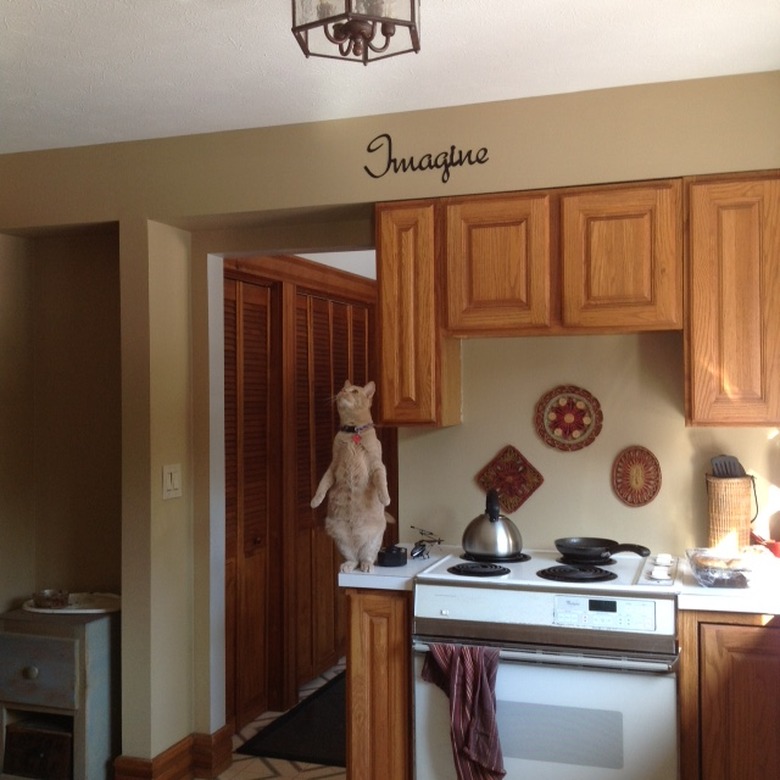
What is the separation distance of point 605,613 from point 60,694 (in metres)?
1.98

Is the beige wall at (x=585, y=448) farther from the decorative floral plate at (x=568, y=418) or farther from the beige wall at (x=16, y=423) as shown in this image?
the beige wall at (x=16, y=423)

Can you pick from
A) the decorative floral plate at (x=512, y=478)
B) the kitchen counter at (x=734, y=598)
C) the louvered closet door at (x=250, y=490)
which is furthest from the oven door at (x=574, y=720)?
the louvered closet door at (x=250, y=490)

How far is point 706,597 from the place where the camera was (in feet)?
8.48

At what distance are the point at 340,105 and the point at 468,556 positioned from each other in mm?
1553

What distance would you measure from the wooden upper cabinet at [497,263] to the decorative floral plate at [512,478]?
54cm

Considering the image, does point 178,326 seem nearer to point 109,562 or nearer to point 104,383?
point 104,383

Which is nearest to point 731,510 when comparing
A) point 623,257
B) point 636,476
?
point 636,476

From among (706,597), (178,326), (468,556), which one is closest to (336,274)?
(178,326)

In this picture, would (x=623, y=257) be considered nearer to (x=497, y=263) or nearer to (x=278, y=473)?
(x=497, y=263)

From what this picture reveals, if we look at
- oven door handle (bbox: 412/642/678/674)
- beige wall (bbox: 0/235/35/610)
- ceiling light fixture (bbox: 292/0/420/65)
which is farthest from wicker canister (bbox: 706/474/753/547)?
beige wall (bbox: 0/235/35/610)

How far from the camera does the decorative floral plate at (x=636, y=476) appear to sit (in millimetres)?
3139

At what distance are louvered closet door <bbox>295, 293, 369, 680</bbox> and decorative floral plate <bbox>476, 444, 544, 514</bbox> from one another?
1349 mm

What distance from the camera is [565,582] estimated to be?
2.74 metres

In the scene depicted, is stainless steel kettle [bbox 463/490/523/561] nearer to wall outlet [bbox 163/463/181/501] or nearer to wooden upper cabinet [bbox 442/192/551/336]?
wooden upper cabinet [bbox 442/192/551/336]
